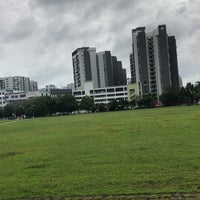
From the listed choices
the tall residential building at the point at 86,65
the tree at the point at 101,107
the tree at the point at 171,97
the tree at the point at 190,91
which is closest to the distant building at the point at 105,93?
the tall residential building at the point at 86,65

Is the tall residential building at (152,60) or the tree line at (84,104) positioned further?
the tall residential building at (152,60)

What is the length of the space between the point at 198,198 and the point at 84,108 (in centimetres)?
11273

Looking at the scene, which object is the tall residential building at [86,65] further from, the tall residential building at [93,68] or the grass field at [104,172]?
the grass field at [104,172]

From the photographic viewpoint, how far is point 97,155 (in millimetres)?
13859

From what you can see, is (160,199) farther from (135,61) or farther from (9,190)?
(135,61)

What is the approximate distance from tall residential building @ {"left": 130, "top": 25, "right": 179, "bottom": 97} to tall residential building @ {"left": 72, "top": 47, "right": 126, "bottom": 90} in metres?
28.6

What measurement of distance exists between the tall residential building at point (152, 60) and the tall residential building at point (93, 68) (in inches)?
1126

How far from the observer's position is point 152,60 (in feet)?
439

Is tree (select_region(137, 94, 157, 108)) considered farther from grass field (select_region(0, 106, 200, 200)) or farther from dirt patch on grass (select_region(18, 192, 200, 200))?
dirt patch on grass (select_region(18, 192, 200, 200))

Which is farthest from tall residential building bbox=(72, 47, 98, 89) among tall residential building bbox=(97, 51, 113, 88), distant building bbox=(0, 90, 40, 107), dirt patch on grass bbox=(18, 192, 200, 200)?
dirt patch on grass bbox=(18, 192, 200, 200)

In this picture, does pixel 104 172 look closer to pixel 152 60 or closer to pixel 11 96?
pixel 152 60

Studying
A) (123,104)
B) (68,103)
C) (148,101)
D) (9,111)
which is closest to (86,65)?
(9,111)

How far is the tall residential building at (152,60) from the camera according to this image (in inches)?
5212

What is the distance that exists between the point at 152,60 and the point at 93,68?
122ft
